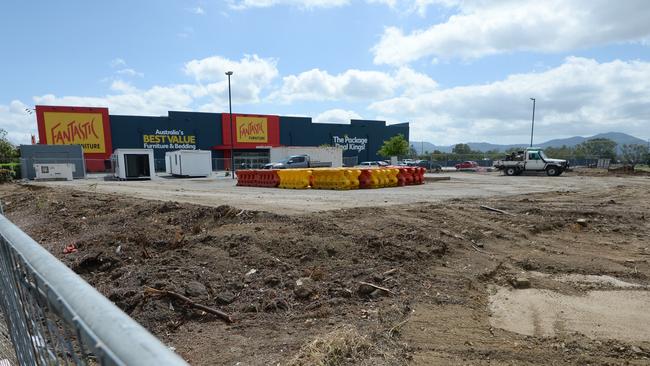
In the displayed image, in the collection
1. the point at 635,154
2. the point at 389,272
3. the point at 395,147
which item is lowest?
the point at 389,272

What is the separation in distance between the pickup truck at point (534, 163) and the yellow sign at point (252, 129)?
35.3 metres

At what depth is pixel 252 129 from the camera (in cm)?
5741

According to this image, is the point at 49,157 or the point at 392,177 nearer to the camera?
the point at 392,177

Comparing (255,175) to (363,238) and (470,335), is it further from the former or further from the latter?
(470,335)

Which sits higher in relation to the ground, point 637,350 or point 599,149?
point 599,149

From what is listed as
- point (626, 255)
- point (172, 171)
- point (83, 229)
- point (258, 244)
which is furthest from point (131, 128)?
point (626, 255)

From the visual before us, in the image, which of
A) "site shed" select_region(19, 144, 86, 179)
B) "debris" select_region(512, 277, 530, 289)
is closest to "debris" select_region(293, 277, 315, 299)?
"debris" select_region(512, 277, 530, 289)

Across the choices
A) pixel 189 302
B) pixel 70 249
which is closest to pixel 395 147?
pixel 70 249

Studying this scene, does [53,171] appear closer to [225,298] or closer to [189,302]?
[189,302]

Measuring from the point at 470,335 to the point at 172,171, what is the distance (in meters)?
37.8

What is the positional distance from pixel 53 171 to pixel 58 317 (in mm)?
37359

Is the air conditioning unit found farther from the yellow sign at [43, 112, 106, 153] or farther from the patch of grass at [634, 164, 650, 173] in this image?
the patch of grass at [634, 164, 650, 173]

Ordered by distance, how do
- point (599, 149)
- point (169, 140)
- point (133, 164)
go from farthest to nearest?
point (599, 149)
point (169, 140)
point (133, 164)

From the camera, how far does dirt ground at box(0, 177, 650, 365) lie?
3.97 metres
